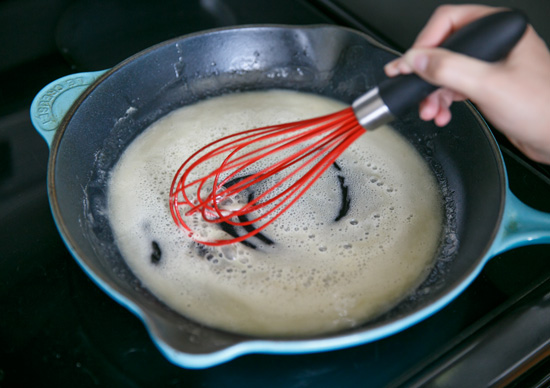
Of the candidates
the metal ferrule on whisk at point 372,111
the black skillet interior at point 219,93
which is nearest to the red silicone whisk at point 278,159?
the metal ferrule on whisk at point 372,111

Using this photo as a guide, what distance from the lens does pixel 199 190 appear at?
2.06ft

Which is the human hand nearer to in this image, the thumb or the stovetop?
the thumb

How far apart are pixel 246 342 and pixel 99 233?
0.85 ft

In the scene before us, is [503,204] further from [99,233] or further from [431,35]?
[99,233]

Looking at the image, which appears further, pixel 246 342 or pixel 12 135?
pixel 12 135

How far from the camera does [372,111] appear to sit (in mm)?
503

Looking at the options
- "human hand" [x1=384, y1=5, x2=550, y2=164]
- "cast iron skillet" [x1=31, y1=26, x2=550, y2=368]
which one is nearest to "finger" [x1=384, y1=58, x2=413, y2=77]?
"human hand" [x1=384, y1=5, x2=550, y2=164]

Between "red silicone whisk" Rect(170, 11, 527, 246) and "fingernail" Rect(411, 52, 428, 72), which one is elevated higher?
"fingernail" Rect(411, 52, 428, 72)

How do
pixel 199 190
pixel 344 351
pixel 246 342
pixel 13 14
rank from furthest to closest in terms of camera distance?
pixel 13 14 < pixel 199 190 < pixel 344 351 < pixel 246 342

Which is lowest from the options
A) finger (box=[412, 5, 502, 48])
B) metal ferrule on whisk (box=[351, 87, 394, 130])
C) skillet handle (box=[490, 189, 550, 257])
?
skillet handle (box=[490, 189, 550, 257])

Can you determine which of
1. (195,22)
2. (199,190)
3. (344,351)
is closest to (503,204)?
(344,351)

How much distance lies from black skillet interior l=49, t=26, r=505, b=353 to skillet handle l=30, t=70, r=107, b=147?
3 cm

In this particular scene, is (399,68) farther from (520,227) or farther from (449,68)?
(520,227)

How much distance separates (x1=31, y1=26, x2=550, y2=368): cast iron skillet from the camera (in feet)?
1.43
